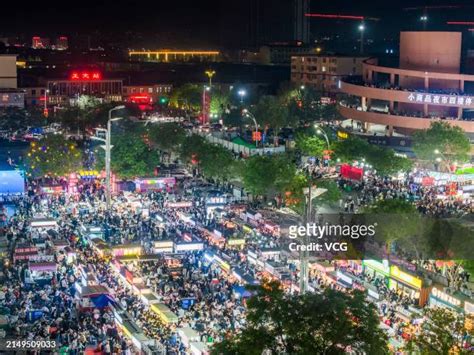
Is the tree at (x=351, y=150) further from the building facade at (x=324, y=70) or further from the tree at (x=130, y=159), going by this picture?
the building facade at (x=324, y=70)

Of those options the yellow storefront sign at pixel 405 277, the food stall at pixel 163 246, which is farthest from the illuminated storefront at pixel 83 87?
the yellow storefront sign at pixel 405 277

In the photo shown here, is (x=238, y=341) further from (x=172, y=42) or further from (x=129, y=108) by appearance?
(x=172, y=42)

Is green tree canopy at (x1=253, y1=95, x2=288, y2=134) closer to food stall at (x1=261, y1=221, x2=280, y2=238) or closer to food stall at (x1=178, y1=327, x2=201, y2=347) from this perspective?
food stall at (x1=261, y1=221, x2=280, y2=238)

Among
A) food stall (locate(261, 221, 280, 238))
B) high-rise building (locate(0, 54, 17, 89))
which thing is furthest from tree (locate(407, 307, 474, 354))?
high-rise building (locate(0, 54, 17, 89))

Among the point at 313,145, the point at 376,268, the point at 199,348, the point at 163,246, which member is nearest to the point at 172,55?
the point at 313,145

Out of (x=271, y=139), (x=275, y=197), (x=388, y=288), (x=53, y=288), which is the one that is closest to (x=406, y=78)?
(x=271, y=139)

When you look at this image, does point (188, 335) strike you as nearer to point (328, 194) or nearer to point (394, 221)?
point (394, 221)
